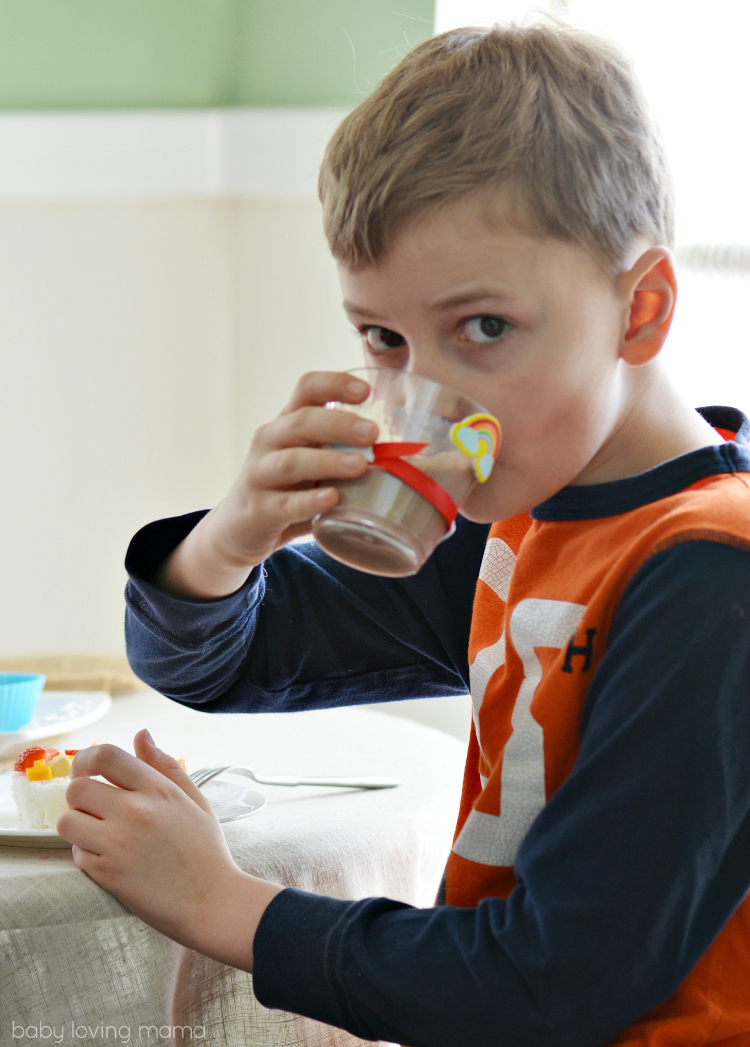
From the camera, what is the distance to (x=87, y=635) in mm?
2178

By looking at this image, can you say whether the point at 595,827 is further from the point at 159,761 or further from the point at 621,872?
the point at 159,761

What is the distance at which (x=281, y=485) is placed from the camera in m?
0.71

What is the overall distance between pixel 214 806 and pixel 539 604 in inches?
13.4

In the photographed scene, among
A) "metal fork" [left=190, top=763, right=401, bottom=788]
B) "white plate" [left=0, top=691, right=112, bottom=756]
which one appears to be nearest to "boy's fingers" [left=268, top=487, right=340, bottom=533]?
"metal fork" [left=190, top=763, right=401, bottom=788]

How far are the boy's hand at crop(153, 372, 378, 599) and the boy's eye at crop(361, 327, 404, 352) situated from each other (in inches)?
2.3

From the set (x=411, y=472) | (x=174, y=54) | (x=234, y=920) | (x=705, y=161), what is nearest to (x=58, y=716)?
(x=234, y=920)

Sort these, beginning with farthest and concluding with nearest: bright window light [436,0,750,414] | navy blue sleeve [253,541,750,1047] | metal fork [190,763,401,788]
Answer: bright window light [436,0,750,414]
metal fork [190,763,401,788]
navy blue sleeve [253,541,750,1047]

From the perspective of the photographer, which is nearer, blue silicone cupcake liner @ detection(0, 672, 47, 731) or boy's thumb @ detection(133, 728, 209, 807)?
boy's thumb @ detection(133, 728, 209, 807)

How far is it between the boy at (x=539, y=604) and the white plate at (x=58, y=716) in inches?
13.3

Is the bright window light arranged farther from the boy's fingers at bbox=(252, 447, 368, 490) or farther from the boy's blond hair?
the boy's fingers at bbox=(252, 447, 368, 490)

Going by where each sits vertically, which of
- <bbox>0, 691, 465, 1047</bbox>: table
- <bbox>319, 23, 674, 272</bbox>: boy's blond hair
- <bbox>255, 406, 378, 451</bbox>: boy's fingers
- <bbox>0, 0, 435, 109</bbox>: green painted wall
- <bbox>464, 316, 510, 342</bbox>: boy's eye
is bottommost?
<bbox>0, 691, 465, 1047</bbox>: table

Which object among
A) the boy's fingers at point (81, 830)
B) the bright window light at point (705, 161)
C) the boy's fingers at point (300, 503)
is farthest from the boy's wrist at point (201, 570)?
the bright window light at point (705, 161)

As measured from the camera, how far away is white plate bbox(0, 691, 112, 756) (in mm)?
1055

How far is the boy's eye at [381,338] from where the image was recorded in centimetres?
71
